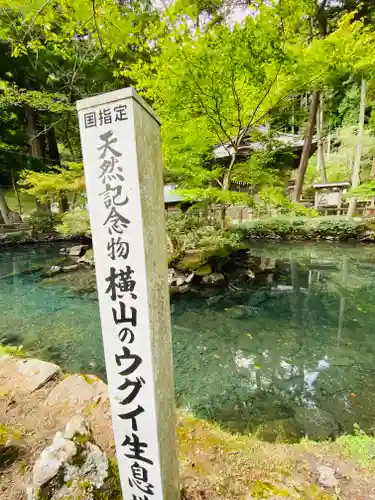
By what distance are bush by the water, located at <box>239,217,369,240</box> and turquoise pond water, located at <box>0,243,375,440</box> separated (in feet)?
11.4

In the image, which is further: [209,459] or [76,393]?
[76,393]

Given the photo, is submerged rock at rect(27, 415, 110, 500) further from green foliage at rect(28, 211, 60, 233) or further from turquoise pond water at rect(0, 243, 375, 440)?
green foliage at rect(28, 211, 60, 233)

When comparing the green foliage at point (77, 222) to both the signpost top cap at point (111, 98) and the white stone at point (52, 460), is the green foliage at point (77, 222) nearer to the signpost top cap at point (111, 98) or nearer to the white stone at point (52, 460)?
the white stone at point (52, 460)

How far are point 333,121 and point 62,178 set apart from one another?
15.5 metres

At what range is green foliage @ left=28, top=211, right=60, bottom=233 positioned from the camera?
1562 cm

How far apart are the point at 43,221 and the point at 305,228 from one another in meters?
14.8

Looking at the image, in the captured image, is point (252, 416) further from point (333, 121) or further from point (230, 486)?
point (333, 121)

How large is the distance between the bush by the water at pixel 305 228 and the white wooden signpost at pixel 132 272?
1028 centimetres

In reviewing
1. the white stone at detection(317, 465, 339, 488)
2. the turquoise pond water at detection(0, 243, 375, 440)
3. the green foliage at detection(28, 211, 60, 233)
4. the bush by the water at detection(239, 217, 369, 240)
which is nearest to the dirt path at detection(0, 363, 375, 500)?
the white stone at detection(317, 465, 339, 488)

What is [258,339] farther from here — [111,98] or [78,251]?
[78,251]

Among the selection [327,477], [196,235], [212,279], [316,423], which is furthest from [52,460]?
[196,235]

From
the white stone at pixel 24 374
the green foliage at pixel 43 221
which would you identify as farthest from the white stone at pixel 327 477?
the green foliage at pixel 43 221

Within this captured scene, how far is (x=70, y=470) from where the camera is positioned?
4.75 ft

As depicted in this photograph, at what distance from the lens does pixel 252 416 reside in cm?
303
